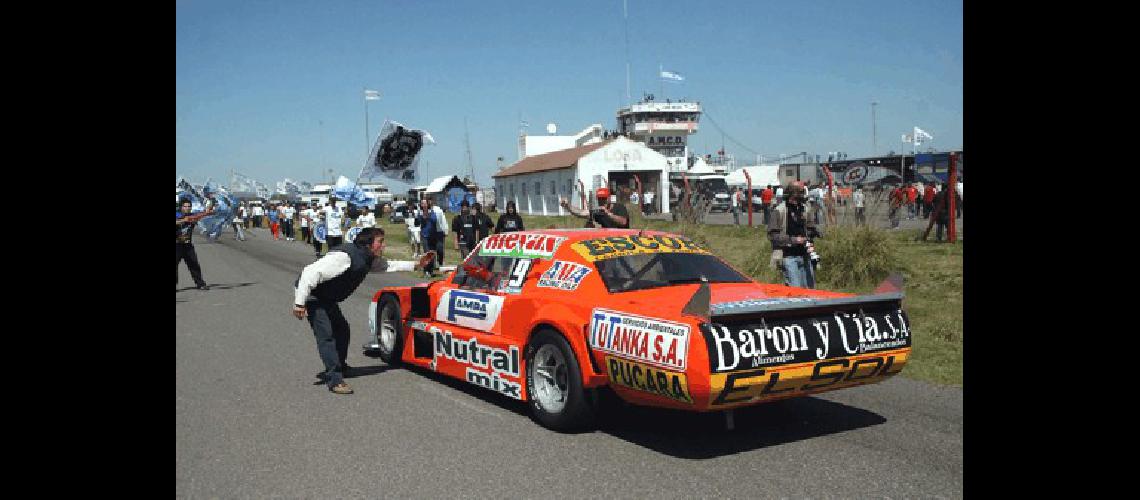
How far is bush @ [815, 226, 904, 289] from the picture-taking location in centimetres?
1211

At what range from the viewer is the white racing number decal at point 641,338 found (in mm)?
4348

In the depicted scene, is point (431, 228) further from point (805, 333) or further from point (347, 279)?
point (805, 333)

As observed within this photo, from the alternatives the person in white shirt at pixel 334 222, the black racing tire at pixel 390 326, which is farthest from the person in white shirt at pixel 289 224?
the black racing tire at pixel 390 326

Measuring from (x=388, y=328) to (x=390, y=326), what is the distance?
0.04m

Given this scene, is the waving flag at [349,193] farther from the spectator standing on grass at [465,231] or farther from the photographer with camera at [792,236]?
the photographer with camera at [792,236]

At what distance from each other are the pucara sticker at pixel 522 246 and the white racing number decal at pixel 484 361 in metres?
0.72

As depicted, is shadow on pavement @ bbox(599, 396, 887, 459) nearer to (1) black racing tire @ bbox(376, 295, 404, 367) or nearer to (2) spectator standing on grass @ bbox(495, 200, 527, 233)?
(1) black racing tire @ bbox(376, 295, 404, 367)

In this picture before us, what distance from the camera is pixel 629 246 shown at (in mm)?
5875

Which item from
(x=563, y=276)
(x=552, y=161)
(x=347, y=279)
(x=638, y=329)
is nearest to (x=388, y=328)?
(x=347, y=279)
